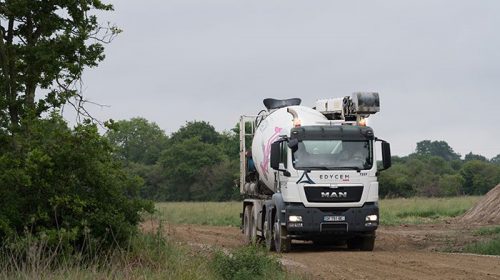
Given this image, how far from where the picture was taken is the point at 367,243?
24.3m

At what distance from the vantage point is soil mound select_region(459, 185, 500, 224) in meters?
36.5

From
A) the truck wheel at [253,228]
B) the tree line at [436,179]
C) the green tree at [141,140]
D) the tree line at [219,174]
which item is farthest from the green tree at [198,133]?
the truck wheel at [253,228]

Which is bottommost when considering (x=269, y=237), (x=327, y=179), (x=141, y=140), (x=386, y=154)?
(x=269, y=237)

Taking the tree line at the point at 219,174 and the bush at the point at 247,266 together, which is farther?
the tree line at the point at 219,174

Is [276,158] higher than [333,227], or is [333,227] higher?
[276,158]

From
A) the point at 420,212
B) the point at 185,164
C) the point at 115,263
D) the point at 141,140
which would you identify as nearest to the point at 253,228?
the point at 115,263

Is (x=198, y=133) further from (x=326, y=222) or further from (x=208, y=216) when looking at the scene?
(x=326, y=222)

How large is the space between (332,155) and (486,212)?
16197mm

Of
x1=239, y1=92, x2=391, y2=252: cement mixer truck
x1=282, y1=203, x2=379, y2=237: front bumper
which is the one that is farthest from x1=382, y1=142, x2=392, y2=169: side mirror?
x1=282, y1=203, x2=379, y2=237: front bumper

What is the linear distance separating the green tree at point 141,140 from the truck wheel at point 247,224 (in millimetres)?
104712

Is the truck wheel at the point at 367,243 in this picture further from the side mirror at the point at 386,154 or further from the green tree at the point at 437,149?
the green tree at the point at 437,149

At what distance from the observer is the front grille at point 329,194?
22953 millimetres

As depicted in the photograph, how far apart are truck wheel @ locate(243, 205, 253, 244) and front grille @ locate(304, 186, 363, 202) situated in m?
4.34

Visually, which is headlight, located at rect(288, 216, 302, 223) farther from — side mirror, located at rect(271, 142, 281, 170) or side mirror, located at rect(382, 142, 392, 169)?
side mirror, located at rect(382, 142, 392, 169)
